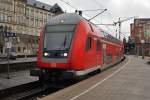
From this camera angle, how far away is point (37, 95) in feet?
47.4

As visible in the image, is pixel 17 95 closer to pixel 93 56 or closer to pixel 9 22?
pixel 93 56

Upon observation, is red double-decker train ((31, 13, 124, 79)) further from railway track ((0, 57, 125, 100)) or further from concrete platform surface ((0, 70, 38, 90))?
concrete platform surface ((0, 70, 38, 90))

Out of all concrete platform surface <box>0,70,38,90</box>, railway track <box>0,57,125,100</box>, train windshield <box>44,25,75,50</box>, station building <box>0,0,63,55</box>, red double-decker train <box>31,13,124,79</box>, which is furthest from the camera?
station building <box>0,0,63,55</box>

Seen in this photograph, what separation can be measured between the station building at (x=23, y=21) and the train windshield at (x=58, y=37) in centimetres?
5400

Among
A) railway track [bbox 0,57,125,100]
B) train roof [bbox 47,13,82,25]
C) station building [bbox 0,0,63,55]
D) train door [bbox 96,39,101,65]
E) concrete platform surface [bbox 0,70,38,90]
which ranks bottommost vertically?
railway track [bbox 0,57,125,100]

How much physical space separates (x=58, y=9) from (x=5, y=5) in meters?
31.4

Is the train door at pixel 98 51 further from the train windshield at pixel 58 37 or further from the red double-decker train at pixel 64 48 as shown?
the train windshield at pixel 58 37

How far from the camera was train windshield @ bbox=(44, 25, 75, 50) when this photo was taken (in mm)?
14367

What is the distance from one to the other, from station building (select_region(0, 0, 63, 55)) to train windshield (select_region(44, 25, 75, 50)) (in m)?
54.0

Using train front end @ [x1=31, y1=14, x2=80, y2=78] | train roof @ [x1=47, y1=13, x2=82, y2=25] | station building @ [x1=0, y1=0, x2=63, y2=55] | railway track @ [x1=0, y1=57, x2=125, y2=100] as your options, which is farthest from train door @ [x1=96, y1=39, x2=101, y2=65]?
station building @ [x1=0, y1=0, x2=63, y2=55]

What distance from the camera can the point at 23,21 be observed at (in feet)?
298

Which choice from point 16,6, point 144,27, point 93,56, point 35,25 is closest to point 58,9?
point 35,25

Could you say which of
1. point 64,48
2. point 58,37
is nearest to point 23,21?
point 58,37

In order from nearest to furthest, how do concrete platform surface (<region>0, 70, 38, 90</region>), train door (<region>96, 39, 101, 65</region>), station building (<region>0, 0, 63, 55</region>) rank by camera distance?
concrete platform surface (<region>0, 70, 38, 90</region>), train door (<region>96, 39, 101, 65</region>), station building (<region>0, 0, 63, 55</region>)
